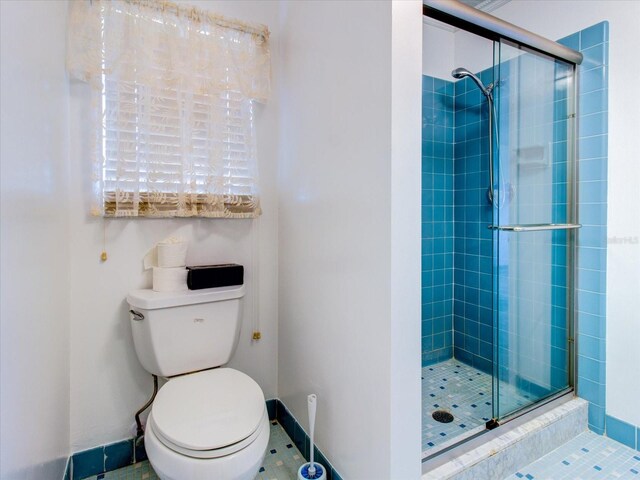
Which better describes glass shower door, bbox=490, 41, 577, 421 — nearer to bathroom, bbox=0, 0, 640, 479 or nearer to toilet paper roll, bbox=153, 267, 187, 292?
bathroom, bbox=0, 0, 640, 479

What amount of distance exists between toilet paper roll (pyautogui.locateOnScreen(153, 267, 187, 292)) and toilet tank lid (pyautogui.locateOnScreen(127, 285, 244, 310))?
0.03 metres

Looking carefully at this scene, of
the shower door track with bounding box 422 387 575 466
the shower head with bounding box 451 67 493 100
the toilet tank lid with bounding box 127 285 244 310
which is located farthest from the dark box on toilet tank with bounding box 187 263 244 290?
the shower head with bounding box 451 67 493 100

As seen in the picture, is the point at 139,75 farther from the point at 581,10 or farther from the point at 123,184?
the point at 581,10

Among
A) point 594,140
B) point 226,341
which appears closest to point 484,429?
point 226,341

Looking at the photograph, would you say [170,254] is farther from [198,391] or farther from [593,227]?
[593,227]

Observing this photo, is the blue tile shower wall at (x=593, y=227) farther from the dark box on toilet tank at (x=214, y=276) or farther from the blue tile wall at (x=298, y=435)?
the dark box on toilet tank at (x=214, y=276)

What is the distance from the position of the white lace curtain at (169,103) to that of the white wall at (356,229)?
0.79 ft

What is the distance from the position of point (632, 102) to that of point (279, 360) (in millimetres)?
2009

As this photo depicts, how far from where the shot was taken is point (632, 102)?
4.95ft

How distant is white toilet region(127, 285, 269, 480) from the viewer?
1.02 metres

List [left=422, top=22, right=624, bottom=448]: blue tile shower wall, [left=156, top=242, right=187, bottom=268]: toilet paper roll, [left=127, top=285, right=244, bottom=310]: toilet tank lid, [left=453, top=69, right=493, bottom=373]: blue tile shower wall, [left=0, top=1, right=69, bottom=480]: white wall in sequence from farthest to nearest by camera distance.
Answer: [left=453, top=69, right=493, bottom=373]: blue tile shower wall → [left=422, top=22, right=624, bottom=448]: blue tile shower wall → [left=156, top=242, right=187, bottom=268]: toilet paper roll → [left=127, top=285, right=244, bottom=310]: toilet tank lid → [left=0, top=1, right=69, bottom=480]: white wall

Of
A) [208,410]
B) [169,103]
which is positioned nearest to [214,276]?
[208,410]

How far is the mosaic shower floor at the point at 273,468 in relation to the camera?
141 cm

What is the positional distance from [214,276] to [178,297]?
17 cm
